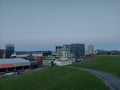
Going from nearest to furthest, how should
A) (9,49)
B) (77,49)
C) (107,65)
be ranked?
(107,65) → (9,49) → (77,49)

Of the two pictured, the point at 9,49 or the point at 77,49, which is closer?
the point at 9,49

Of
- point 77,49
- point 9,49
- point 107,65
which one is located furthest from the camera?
point 77,49

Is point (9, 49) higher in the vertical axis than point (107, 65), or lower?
higher

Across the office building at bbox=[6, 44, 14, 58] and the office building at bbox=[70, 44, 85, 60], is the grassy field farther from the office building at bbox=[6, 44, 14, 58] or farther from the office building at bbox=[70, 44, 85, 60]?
the office building at bbox=[70, 44, 85, 60]

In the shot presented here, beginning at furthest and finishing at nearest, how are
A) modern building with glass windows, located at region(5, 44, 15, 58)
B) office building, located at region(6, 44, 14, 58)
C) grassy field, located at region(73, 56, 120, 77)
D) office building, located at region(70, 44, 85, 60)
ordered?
office building, located at region(70, 44, 85, 60)
office building, located at region(6, 44, 14, 58)
modern building with glass windows, located at region(5, 44, 15, 58)
grassy field, located at region(73, 56, 120, 77)

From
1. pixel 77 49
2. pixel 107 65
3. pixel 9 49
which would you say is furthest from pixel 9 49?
pixel 107 65

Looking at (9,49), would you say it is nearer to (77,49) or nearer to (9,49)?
(9,49)

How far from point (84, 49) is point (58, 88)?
516ft

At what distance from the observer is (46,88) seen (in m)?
22.5

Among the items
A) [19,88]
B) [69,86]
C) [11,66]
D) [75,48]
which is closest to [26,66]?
[11,66]

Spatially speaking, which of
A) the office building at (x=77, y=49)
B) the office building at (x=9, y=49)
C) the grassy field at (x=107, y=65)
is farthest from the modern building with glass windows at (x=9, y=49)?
the grassy field at (x=107, y=65)

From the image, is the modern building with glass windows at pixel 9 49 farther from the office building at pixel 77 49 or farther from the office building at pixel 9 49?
the office building at pixel 77 49

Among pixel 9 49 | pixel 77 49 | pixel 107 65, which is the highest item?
pixel 77 49

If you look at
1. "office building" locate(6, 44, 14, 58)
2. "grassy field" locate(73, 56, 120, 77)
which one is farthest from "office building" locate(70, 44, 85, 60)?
"grassy field" locate(73, 56, 120, 77)
